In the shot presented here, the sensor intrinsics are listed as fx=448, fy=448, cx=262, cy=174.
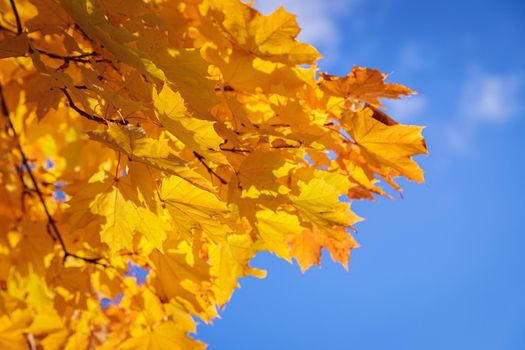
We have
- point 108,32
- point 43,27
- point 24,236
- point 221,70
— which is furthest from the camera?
point 24,236

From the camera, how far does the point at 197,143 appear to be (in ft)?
3.28

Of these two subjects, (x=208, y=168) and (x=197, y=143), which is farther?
(x=208, y=168)

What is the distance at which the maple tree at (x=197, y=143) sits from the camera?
38.6 inches

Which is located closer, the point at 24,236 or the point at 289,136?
the point at 289,136

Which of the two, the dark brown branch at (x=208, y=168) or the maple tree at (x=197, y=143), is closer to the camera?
the maple tree at (x=197, y=143)

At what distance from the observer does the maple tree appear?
98cm

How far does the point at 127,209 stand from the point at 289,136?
1.62ft

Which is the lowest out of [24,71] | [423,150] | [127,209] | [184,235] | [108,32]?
[184,235]

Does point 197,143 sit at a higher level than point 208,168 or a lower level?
lower

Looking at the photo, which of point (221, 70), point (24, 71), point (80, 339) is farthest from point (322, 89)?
point (24, 71)

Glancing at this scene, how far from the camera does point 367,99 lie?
147 centimetres

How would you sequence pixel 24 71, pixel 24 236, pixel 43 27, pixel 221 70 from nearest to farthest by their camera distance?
pixel 43 27, pixel 221 70, pixel 24 236, pixel 24 71

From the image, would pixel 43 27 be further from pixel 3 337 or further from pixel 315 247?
pixel 3 337

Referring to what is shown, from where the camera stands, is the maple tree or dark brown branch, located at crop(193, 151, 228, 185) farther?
dark brown branch, located at crop(193, 151, 228, 185)
